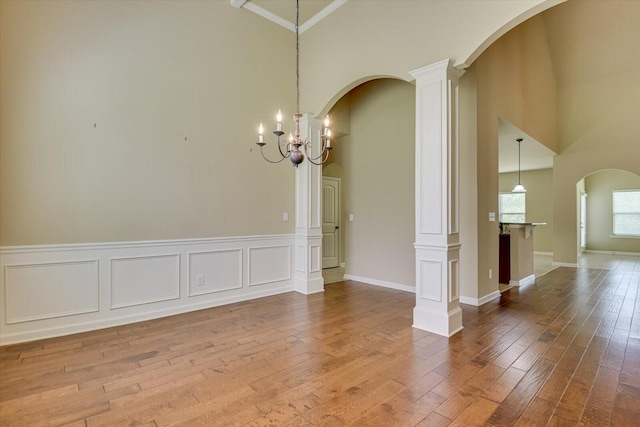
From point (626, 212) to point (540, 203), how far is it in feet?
8.10

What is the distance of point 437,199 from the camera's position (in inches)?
130

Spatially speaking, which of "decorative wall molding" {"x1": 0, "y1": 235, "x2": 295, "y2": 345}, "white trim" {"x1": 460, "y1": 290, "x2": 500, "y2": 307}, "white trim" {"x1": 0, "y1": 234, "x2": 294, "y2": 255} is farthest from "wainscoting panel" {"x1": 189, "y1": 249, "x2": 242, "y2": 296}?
"white trim" {"x1": 460, "y1": 290, "x2": 500, "y2": 307}

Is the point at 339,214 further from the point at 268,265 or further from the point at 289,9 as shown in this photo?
the point at 289,9

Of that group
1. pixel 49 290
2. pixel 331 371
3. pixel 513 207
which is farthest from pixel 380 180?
pixel 513 207

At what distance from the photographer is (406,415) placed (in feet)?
6.40

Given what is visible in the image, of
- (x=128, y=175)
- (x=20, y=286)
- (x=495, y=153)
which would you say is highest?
(x=495, y=153)

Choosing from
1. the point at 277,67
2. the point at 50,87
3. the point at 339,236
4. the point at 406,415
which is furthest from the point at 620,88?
the point at 50,87

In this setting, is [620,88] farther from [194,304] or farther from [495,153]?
[194,304]

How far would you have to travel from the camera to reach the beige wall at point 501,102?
442cm

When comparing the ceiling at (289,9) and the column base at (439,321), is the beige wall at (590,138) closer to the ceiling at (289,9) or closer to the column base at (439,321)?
the column base at (439,321)

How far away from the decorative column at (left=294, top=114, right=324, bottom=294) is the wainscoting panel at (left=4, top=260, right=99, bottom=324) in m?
2.65

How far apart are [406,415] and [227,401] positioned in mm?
1152

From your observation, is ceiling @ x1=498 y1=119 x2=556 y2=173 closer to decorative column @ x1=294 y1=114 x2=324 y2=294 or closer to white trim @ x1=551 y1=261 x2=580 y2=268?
white trim @ x1=551 y1=261 x2=580 y2=268

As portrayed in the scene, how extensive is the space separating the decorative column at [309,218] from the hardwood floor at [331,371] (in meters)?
1.08
